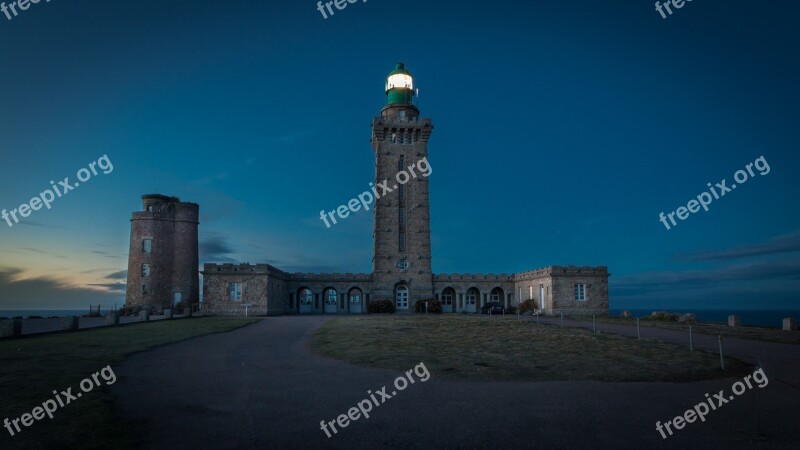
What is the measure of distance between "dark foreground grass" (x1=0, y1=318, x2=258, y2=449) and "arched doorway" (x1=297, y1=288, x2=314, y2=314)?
1313 inches

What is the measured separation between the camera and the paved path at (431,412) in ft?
22.6

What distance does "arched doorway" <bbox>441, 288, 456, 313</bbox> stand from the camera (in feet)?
175

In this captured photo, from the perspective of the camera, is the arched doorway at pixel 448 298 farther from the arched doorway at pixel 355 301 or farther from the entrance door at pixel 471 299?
the arched doorway at pixel 355 301

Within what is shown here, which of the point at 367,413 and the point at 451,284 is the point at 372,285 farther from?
the point at 367,413

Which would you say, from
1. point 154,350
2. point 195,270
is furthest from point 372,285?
point 154,350

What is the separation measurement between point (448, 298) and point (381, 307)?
9362 mm

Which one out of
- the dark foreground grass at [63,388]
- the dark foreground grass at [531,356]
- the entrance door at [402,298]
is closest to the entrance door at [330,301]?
the entrance door at [402,298]

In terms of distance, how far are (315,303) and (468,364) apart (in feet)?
136

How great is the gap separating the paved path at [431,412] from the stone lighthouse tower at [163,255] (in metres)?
39.8

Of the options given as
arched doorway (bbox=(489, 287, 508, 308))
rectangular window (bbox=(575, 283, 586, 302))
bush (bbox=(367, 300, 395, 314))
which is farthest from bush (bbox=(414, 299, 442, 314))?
rectangular window (bbox=(575, 283, 586, 302))

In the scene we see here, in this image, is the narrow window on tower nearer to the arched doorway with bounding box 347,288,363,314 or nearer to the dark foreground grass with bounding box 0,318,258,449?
the arched doorway with bounding box 347,288,363,314

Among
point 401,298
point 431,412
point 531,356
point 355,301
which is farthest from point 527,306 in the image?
point 431,412

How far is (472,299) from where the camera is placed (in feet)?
179

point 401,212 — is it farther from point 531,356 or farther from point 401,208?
point 531,356
